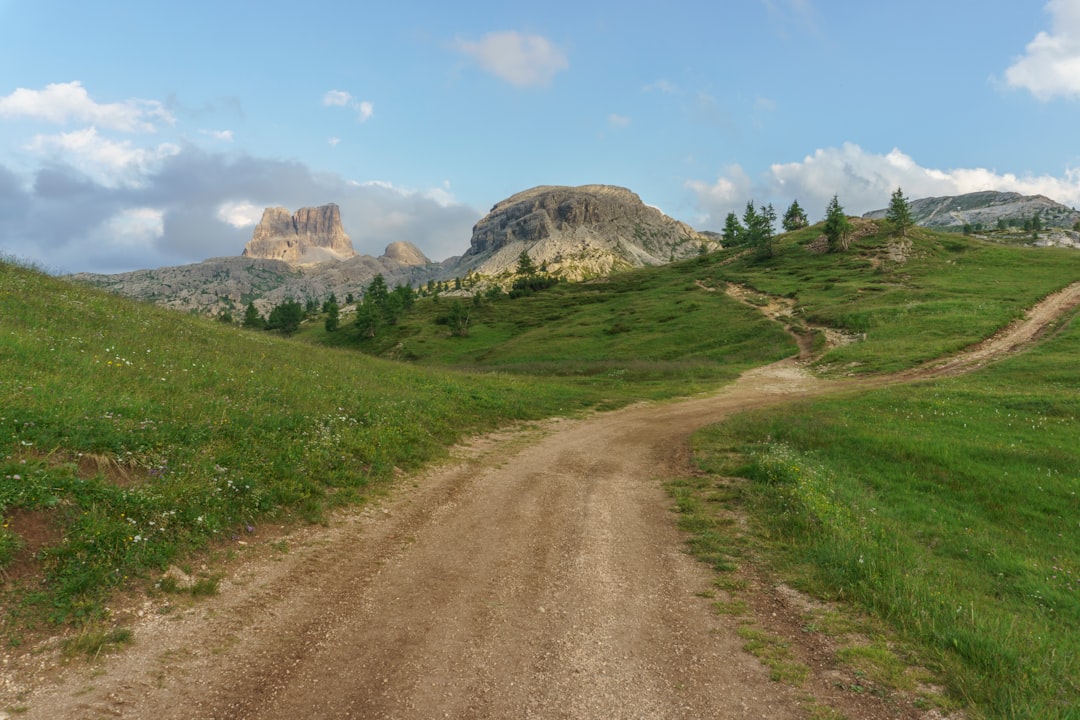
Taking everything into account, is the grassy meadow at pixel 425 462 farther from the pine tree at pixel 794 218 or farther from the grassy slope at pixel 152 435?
the pine tree at pixel 794 218

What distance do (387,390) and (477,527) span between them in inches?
519

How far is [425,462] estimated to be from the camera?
15.8m

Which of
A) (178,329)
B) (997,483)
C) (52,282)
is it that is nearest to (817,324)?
(997,483)

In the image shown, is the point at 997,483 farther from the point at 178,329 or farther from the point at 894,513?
the point at 178,329

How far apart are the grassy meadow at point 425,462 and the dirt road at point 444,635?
3.96 feet

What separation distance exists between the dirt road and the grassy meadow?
3.96 ft

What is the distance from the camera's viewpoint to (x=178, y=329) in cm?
2302

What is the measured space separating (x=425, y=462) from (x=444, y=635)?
374 inches

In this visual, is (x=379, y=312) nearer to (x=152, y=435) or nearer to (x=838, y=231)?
(x=838, y=231)

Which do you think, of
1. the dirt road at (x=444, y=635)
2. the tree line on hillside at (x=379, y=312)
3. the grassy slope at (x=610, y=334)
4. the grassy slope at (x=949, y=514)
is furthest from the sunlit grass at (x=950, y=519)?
the tree line on hillside at (x=379, y=312)

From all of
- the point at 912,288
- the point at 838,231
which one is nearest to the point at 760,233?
the point at 838,231

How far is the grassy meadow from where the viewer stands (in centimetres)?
686

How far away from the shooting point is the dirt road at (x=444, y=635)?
17.4 ft

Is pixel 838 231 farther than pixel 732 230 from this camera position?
No
